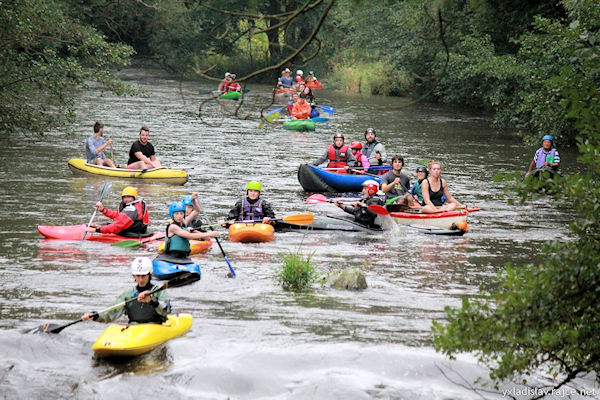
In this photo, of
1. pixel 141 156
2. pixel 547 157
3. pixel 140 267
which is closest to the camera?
pixel 140 267

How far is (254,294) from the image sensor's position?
10211mm

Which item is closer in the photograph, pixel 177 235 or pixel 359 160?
pixel 177 235

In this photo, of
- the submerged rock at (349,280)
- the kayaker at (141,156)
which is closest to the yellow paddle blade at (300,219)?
the submerged rock at (349,280)

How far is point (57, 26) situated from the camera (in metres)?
18.7

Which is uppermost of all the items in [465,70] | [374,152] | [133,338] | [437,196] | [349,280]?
[465,70]

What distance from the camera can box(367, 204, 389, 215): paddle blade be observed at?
45.0 feet

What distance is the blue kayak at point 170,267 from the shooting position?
1047 cm

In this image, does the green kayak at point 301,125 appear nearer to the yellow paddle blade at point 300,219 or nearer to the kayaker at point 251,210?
the yellow paddle blade at point 300,219

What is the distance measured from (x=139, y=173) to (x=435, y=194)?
6.74m

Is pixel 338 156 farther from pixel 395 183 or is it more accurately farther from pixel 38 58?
pixel 38 58

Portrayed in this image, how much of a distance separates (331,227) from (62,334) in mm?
6415

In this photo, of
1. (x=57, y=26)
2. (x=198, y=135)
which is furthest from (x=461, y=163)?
(x=57, y=26)

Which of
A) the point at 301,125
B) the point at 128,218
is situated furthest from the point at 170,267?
the point at 301,125

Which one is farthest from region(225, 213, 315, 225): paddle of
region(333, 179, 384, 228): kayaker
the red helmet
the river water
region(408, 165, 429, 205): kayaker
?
region(408, 165, 429, 205): kayaker
